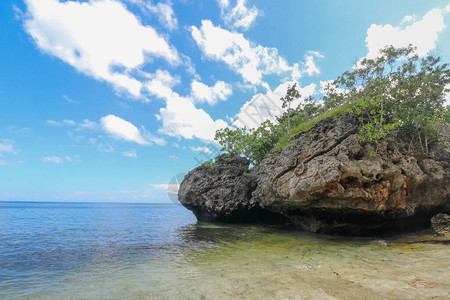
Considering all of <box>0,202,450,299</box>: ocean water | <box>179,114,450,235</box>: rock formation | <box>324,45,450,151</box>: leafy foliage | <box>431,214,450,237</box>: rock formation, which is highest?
<box>324,45,450,151</box>: leafy foliage

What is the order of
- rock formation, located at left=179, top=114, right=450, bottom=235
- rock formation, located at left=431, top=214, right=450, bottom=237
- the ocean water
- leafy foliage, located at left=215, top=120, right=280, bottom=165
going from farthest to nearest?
1. leafy foliage, located at left=215, top=120, right=280, bottom=165
2. rock formation, located at left=179, top=114, right=450, bottom=235
3. rock formation, located at left=431, top=214, right=450, bottom=237
4. the ocean water

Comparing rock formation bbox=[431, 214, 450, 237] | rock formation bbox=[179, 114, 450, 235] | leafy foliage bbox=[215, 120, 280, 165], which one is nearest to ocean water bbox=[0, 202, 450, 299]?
rock formation bbox=[431, 214, 450, 237]

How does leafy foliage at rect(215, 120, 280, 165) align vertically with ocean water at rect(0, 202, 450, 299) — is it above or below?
above

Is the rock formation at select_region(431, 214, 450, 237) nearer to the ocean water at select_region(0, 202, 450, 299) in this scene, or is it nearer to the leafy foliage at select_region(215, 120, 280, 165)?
the ocean water at select_region(0, 202, 450, 299)

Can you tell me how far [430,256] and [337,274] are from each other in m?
4.80

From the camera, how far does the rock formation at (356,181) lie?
43.1 ft

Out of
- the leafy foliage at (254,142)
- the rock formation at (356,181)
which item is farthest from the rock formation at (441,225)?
the leafy foliage at (254,142)

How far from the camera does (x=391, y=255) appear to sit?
29.7 ft

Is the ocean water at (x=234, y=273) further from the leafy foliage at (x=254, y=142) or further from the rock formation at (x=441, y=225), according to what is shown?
the leafy foliage at (x=254, y=142)

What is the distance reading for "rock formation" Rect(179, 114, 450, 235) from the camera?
13141mm

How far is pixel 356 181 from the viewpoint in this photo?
1328 cm

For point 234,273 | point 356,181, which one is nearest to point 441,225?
point 356,181

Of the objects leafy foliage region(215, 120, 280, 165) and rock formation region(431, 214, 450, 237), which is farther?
leafy foliage region(215, 120, 280, 165)

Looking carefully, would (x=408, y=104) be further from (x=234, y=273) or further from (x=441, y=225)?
(x=234, y=273)
